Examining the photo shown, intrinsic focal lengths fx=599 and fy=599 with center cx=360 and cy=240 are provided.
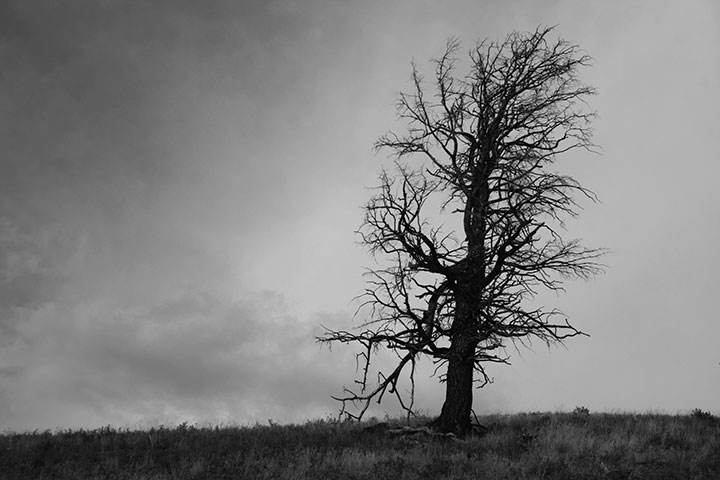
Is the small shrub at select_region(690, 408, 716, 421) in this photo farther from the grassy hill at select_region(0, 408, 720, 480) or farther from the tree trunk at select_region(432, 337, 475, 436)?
the tree trunk at select_region(432, 337, 475, 436)

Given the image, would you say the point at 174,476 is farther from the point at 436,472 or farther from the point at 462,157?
the point at 462,157

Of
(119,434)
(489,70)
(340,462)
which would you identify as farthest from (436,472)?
(489,70)

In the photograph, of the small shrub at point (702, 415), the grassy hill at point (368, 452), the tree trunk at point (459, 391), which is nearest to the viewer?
the grassy hill at point (368, 452)

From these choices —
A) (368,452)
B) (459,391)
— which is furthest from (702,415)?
(368,452)

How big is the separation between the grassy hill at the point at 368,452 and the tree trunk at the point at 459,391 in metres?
0.70

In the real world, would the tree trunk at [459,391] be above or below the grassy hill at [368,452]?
above

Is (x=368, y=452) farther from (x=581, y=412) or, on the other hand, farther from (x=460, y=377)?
(x=581, y=412)

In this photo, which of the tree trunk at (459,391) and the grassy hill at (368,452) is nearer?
the grassy hill at (368,452)

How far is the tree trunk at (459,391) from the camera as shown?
48.4 ft

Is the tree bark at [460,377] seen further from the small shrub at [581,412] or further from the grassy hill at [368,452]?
the small shrub at [581,412]

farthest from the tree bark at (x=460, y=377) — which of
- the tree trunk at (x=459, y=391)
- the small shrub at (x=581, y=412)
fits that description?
the small shrub at (x=581, y=412)

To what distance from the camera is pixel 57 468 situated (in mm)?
11336

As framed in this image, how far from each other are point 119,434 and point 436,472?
805 cm

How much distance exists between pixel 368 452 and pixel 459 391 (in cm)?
362
